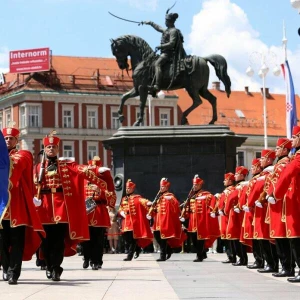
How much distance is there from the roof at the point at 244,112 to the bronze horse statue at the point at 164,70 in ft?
205

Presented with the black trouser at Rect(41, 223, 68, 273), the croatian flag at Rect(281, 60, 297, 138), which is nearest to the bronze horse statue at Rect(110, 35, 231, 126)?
the croatian flag at Rect(281, 60, 297, 138)

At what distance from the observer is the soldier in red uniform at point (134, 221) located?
82.8ft

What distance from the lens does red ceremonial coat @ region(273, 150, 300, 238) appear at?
14250mm

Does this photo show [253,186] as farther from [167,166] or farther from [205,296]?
[167,166]

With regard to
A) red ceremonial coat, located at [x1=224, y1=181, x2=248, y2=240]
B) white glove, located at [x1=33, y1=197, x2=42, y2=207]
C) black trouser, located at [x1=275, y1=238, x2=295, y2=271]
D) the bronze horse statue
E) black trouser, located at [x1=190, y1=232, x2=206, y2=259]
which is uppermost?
the bronze horse statue

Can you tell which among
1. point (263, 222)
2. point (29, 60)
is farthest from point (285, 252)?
point (29, 60)

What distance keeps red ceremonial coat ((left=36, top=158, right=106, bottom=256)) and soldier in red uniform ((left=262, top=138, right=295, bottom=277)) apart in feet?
8.20

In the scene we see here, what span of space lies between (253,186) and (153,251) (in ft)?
46.3

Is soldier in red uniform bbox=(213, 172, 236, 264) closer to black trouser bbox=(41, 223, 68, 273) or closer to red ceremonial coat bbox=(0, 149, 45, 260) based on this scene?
black trouser bbox=(41, 223, 68, 273)

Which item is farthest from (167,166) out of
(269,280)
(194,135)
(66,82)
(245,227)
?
(66,82)

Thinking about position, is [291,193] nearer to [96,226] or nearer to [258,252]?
[258,252]

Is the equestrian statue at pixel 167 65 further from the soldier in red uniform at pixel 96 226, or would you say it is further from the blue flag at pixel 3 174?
the blue flag at pixel 3 174

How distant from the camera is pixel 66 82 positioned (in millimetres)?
94125

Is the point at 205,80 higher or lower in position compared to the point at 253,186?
higher
